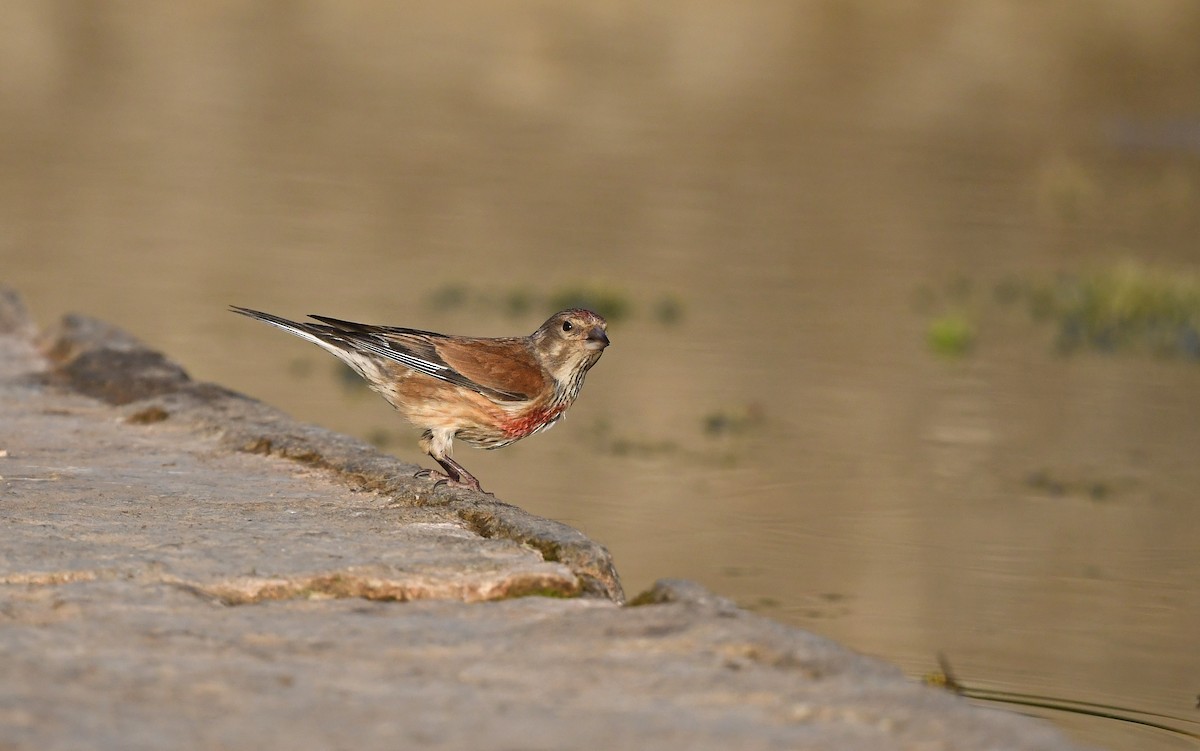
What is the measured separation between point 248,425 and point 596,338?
113 centimetres

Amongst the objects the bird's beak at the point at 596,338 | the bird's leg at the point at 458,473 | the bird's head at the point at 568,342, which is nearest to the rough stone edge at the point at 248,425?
the bird's leg at the point at 458,473

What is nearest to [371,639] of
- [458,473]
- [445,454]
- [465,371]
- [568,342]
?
[458,473]

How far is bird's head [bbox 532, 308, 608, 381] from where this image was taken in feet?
19.9

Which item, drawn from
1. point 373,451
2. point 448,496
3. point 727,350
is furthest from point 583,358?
point 727,350

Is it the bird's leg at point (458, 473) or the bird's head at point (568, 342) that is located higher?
the bird's head at point (568, 342)

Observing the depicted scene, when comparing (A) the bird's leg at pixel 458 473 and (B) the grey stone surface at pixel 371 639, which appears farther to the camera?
(A) the bird's leg at pixel 458 473

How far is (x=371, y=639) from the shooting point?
12.3ft

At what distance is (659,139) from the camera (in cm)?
2377

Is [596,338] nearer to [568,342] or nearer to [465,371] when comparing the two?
[568,342]

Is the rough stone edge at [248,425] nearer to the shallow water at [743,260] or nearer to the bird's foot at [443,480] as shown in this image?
the bird's foot at [443,480]

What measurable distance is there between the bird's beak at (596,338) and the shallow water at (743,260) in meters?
0.91

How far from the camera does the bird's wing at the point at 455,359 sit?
5.84 m

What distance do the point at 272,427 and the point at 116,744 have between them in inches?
110

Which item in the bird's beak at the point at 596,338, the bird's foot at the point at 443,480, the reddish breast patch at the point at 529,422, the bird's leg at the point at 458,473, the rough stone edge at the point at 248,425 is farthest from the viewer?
the bird's beak at the point at 596,338
